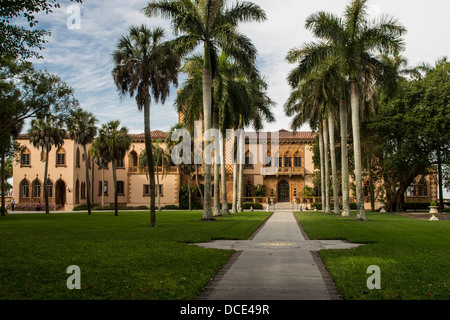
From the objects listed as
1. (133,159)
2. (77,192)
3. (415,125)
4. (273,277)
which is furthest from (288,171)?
(273,277)

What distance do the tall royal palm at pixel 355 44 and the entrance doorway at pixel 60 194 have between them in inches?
1738

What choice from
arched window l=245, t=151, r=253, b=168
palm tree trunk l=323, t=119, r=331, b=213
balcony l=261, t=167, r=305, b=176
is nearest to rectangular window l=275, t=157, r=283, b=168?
balcony l=261, t=167, r=305, b=176

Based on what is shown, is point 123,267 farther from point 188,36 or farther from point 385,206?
point 385,206

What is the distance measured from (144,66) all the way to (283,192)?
1794 inches

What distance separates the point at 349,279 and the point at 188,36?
21.3 meters

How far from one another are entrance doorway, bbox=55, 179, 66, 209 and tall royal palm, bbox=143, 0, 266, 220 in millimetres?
40255

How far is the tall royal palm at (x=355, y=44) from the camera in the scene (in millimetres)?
26625

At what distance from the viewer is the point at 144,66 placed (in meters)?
22.5

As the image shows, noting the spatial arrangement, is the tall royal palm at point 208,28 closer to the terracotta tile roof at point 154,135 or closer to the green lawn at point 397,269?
the green lawn at point 397,269

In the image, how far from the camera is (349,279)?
805cm

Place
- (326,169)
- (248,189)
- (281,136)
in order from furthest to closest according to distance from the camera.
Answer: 1. (281,136)
2. (248,189)
3. (326,169)
